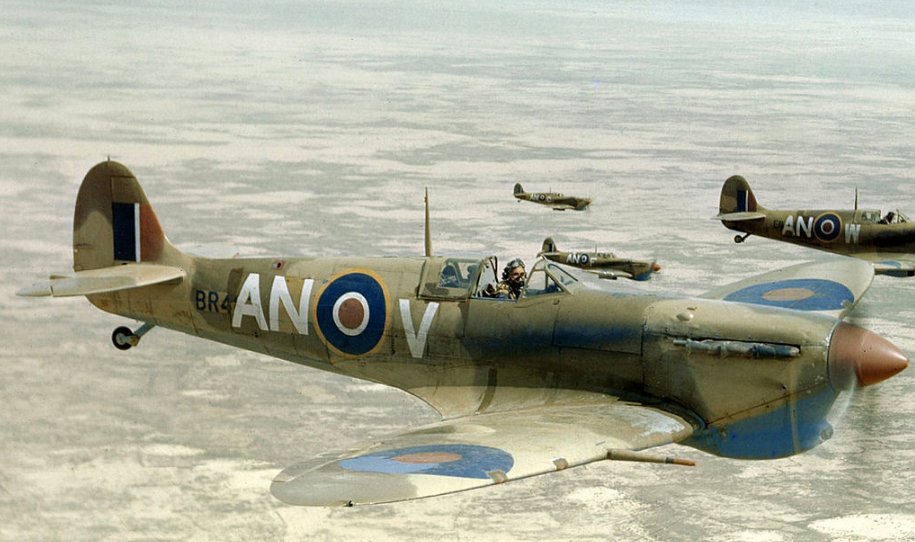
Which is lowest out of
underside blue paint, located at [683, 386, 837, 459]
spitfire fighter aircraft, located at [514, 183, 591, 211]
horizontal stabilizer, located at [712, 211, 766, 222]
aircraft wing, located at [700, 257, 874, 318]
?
underside blue paint, located at [683, 386, 837, 459]

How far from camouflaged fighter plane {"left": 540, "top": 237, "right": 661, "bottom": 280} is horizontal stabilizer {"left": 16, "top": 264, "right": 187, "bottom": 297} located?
10.5 metres

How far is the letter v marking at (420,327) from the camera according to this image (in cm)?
1664

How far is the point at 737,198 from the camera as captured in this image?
3256 centimetres

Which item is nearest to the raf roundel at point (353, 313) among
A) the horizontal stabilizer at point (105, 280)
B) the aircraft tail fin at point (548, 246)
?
the horizontal stabilizer at point (105, 280)

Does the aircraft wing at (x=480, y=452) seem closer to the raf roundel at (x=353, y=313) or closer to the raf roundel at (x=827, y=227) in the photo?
the raf roundel at (x=353, y=313)

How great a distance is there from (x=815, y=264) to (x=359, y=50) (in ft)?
267

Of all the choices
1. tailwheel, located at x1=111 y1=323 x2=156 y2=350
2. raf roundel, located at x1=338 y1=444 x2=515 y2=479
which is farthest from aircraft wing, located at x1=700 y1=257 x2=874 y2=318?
tailwheel, located at x1=111 y1=323 x2=156 y2=350

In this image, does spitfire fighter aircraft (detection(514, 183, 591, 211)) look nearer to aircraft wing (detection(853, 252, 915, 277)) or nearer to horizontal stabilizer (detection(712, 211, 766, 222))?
horizontal stabilizer (detection(712, 211, 766, 222))

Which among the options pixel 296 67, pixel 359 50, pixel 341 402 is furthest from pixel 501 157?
pixel 359 50

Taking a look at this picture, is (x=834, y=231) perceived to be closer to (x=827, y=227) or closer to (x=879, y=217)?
(x=827, y=227)

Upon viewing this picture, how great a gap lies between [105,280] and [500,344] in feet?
20.2

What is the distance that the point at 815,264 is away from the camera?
18.8m

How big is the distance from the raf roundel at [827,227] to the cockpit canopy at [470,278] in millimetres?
16174

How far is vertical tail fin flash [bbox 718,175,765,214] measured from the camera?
1277 inches
